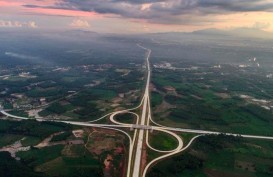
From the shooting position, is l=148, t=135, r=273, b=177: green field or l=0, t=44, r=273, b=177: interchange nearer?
l=148, t=135, r=273, b=177: green field

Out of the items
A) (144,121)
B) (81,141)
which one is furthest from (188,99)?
(81,141)

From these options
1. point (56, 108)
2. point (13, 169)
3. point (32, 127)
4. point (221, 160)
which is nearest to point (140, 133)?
point (221, 160)

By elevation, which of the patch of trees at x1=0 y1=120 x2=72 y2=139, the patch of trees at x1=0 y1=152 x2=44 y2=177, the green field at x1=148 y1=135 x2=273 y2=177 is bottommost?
the green field at x1=148 y1=135 x2=273 y2=177

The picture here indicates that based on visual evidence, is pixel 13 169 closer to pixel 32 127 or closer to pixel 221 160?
pixel 32 127

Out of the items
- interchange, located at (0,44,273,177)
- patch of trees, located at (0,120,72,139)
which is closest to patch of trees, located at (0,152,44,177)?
patch of trees, located at (0,120,72,139)

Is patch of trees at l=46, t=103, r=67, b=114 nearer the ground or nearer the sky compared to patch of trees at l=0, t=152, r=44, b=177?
nearer the ground

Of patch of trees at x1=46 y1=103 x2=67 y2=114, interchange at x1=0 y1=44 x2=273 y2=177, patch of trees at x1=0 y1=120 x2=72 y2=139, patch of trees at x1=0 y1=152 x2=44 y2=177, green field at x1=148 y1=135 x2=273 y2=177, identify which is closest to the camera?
patch of trees at x1=0 y1=152 x2=44 y2=177

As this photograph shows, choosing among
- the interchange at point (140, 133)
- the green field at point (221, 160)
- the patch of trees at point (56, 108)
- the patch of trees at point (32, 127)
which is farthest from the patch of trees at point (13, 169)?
the patch of trees at point (56, 108)

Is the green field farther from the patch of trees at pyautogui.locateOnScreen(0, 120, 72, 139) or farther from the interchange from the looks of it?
the patch of trees at pyautogui.locateOnScreen(0, 120, 72, 139)

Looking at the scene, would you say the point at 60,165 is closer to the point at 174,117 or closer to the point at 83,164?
the point at 83,164

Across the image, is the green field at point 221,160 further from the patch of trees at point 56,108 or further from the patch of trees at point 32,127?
the patch of trees at point 56,108

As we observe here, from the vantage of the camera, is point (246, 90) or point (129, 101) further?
point (246, 90)
